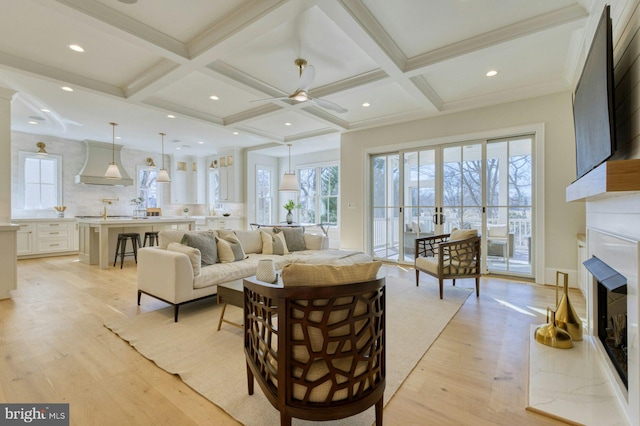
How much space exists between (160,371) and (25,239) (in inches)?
262

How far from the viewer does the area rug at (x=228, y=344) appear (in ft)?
5.57

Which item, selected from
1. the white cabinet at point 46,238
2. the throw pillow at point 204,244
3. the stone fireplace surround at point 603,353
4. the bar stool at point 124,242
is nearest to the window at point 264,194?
the bar stool at point 124,242

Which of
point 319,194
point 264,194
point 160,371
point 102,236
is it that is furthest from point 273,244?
point 264,194

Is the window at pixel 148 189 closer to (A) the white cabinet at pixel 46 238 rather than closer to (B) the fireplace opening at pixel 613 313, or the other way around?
(A) the white cabinet at pixel 46 238

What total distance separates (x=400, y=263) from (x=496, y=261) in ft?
5.26

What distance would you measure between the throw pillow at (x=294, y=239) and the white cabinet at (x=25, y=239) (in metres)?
5.81

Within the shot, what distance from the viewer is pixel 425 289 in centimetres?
392

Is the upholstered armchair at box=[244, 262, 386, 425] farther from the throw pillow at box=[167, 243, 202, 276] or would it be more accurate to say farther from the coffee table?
the throw pillow at box=[167, 243, 202, 276]

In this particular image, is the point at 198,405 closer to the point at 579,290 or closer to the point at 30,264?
the point at 579,290

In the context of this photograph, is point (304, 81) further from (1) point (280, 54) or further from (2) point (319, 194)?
(2) point (319, 194)

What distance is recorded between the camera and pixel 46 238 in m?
6.46

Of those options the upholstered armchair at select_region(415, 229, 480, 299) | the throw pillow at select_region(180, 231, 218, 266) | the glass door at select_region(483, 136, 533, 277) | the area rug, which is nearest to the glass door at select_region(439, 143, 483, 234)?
the glass door at select_region(483, 136, 533, 277)

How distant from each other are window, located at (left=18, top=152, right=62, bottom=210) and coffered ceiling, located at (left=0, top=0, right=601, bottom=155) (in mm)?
1959

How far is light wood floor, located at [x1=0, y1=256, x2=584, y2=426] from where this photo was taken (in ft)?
5.26
